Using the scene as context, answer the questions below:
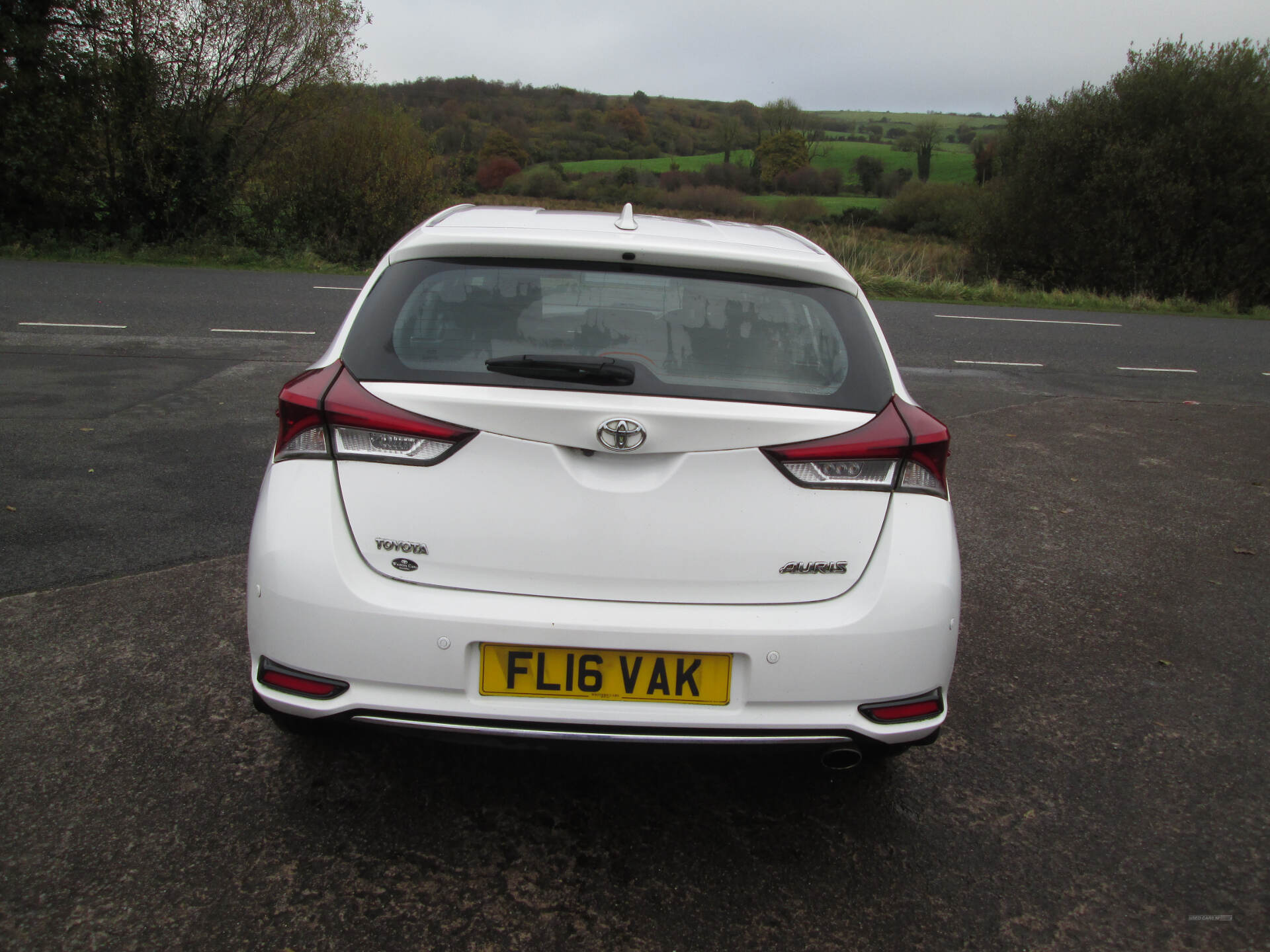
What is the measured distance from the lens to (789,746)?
7.68 ft

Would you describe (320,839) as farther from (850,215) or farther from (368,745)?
(850,215)

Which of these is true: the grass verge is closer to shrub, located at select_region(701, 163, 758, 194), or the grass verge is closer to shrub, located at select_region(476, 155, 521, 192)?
shrub, located at select_region(476, 155, 521, 192)

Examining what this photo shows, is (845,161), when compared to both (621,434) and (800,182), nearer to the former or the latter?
(800,182)

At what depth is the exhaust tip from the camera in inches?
94.8

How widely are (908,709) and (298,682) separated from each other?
148 centimetres

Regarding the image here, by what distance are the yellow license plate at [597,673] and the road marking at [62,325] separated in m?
9.86

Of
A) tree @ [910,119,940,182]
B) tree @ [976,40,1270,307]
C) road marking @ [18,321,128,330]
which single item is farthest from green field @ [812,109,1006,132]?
road marking @ [18,321,128,330]

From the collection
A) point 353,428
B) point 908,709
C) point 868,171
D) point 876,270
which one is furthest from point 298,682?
point 868,171

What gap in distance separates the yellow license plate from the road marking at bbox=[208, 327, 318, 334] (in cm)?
939

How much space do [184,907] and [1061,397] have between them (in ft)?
28.2

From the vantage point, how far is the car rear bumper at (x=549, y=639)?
2.26m

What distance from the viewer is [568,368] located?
2334mm

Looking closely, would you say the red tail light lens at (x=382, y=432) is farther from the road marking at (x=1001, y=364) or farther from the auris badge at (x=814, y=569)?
the road marking at (x=1001, y=364)

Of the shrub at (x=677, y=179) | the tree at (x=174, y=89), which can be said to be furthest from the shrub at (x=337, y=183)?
the shrub at (x=677, y=179)
